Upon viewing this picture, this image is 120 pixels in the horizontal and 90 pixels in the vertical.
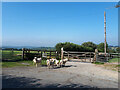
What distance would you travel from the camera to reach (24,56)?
15.5 m

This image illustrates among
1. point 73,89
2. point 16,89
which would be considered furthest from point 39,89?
point 73,89

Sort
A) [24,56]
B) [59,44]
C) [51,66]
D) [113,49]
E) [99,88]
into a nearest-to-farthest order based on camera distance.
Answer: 1. [99,88]
2. [51,66]
3. [24,56]
4. [59,44]
5. [113,49]

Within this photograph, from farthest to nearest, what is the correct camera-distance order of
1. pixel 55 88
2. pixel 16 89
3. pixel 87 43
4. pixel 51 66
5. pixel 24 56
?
pixel 87 43 → pixel 24 56 → pixel 51 66 → pixel 55 88 → pixel 16 89

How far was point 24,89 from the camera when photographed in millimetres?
4609

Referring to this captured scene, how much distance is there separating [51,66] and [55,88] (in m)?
6.12

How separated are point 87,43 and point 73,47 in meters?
15.8

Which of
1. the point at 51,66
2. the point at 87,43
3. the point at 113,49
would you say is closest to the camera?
the point at 51,66

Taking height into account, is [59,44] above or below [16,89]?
above

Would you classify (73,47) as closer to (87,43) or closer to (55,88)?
(87,43)

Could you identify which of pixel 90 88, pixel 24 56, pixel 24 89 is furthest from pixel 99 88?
Result: pixel 24 56

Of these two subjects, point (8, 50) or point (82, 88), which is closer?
point (82, 88)

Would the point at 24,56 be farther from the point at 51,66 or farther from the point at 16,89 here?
the point at 16,89

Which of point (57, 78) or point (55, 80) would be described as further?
point (57, 78)

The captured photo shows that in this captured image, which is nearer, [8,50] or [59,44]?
[8,50]
